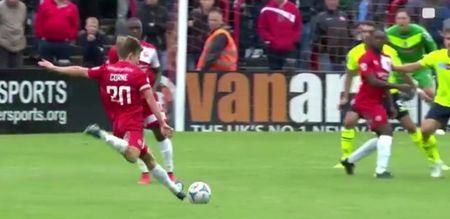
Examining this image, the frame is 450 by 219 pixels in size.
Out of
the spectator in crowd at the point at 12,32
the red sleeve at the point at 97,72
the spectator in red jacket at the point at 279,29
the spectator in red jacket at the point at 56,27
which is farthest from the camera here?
the spectator in red jacket at the point at 279,29

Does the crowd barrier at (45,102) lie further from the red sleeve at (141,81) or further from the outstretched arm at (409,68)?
the red sleeve at (141,81)

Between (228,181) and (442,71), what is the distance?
288cm

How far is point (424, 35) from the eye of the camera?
67.0 ft

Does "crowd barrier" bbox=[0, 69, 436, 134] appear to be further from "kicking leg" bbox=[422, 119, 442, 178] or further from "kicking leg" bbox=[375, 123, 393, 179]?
"kicking leg" bbox=[375, 123, 393, 179]

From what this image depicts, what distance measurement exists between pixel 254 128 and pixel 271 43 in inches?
59.3

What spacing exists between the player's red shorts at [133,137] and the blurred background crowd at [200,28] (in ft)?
28.7

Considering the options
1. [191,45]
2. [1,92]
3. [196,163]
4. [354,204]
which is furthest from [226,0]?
[354,204]

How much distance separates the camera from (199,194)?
13.8 meters

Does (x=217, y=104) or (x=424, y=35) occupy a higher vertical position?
(x=424, y=35)

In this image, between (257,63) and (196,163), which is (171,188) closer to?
(196,163)

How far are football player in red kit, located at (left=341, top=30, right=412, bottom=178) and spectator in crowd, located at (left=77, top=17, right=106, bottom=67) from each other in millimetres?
7576

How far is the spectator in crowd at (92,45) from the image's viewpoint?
925 inches

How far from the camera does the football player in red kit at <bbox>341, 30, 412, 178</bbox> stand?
16.5m

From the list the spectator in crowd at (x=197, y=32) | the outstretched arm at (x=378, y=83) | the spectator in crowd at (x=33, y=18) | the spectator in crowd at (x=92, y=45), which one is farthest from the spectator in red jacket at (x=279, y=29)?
the outstretched arm at (x=378, y=83)
